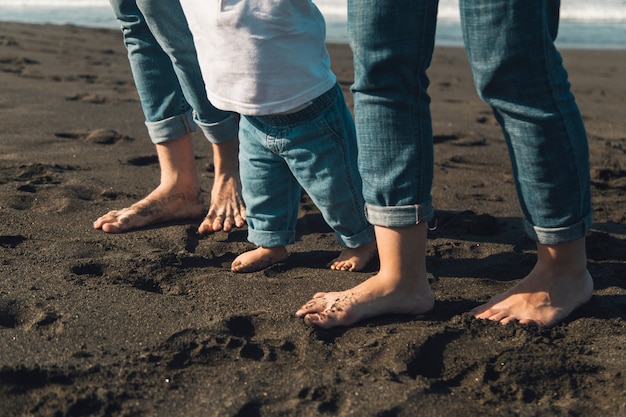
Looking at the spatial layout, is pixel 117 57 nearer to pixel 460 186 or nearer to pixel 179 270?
pixel 460 186

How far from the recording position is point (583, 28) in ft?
40.3

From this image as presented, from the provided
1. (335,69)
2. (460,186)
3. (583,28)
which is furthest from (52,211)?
(583,28)

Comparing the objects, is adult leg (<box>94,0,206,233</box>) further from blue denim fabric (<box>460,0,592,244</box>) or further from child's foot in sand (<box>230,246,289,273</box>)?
blue denim fabric (<box>460,0,592,244</box>)

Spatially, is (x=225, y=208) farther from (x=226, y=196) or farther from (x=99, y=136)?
(x=99, y=136)

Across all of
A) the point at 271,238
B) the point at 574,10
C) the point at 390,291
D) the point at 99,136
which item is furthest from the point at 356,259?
the point at 574,10

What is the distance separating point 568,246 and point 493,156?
214 centimetres

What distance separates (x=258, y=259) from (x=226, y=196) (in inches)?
21.8

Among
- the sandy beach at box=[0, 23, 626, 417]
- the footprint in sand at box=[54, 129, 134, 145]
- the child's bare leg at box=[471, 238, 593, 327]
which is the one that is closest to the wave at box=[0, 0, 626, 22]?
the footprint in sand at box=[54, 129, 134, 145]

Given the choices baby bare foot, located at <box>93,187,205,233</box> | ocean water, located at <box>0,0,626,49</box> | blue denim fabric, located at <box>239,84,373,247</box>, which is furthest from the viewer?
ocean water, located at <box>0,0,626,49</box>

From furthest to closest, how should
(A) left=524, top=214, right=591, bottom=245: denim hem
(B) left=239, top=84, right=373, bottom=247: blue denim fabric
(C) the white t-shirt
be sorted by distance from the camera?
(B) left=239, top=84, right=373, bottom=247: blue denim fabric
(C) the white t-shirt
(A) left=524, top=214, right=591, bottom=245: denim hem

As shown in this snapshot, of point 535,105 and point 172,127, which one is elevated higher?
point 535,105

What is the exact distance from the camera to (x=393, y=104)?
206 centimetres

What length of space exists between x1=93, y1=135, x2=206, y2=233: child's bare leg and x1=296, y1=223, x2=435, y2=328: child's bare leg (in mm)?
1024

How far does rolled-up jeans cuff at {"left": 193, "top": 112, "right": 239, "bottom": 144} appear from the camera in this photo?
3055mm
